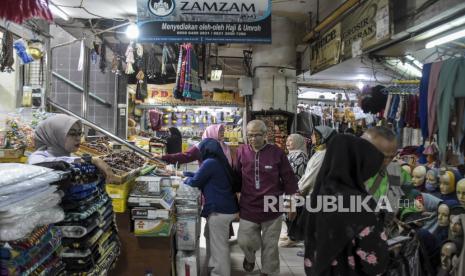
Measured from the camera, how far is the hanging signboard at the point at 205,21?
475 cm

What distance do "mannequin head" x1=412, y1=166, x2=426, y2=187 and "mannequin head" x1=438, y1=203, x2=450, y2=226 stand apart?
0.78 metres

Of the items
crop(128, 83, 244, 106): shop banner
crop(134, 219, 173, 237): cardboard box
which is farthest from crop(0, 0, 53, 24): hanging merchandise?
crop(128, 83, 244, 106): shop banner

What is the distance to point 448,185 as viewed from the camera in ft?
A: 11.4

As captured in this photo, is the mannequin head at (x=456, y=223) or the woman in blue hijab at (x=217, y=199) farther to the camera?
the woman in blue hijab at (x=217, y=199)

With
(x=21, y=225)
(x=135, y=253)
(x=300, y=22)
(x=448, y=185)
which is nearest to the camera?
(x=21, y=225)

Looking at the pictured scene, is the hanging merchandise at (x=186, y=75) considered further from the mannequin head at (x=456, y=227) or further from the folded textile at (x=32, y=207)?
the folded textile at (x=32, y=207)

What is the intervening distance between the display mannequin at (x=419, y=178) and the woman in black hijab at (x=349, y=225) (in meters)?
2.19

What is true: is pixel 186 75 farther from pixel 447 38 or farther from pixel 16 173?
pixel 16 173

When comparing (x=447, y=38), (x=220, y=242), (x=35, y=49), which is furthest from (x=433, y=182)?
(x=35, y=49)

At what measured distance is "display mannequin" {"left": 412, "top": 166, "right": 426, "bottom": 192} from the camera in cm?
402

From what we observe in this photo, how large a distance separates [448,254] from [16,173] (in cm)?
304

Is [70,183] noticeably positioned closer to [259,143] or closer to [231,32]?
[259,143]

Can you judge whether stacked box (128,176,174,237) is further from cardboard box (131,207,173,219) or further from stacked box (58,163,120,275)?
stacked box (58,163,120,275)

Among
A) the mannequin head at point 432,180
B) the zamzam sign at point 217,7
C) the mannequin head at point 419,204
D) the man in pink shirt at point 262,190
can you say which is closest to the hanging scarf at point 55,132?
the man in pink shirt at point 262,190
